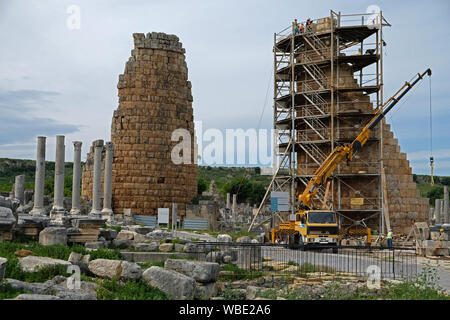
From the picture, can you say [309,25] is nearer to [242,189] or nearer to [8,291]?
[8,291]

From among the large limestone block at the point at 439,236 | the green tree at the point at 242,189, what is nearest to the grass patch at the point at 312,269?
the large limestone block at the point at 439,236

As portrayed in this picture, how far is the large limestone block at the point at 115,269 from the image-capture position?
10.1m

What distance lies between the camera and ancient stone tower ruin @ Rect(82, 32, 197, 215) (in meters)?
32.7

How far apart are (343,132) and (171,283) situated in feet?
78.0

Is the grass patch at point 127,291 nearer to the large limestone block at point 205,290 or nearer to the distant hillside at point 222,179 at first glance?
the large limestone block at point 205,290

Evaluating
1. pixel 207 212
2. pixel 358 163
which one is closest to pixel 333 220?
pixel 358 163

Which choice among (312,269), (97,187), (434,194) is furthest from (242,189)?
(312,269)

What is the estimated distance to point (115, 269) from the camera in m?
10.3

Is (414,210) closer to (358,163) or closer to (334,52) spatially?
(358,163)

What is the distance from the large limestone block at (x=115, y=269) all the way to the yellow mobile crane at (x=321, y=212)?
1026 centimetres
